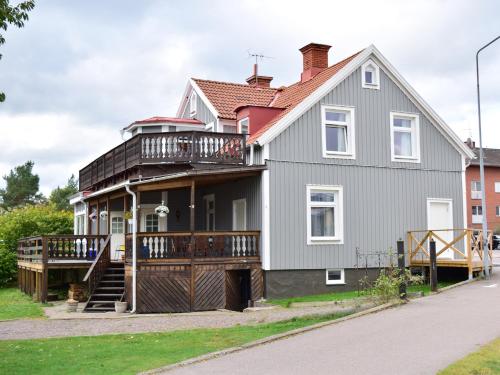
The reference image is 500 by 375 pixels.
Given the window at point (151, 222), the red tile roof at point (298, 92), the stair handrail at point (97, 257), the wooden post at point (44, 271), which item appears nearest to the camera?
the red tile roof at point (298, 92)

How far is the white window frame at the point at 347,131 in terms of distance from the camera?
69.6 ft

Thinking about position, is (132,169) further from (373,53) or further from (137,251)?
(373,53)

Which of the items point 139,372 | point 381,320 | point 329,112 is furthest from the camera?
point 329,112

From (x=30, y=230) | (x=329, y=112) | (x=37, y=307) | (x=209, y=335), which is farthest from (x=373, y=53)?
(x=30, y=230)

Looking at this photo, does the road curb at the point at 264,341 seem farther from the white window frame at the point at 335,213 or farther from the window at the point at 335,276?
the white window frame at the point at 335,213

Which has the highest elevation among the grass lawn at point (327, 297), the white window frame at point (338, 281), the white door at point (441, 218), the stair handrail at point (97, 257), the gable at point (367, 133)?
the gable at point (367, 133)

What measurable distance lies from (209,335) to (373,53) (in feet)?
38.6

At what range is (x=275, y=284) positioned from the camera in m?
20.1

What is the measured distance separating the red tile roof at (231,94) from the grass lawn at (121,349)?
38.3ft

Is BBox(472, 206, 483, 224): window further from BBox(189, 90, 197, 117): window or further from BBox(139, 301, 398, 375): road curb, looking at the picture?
BBox(139, 301, 398, 375): road curb

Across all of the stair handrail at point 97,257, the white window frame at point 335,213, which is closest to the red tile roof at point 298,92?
the white window frame at point 335,213

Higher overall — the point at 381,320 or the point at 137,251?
the point at 137,251

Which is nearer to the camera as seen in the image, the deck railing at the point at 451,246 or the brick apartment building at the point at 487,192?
the deck railing at the point at 451,246

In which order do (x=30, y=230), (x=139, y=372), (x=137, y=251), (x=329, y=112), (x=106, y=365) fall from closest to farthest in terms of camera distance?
(x=139, y=372) < (x=106, y=365) < (x=137, y=251) < (x=329, y=112) < (x=30, y=230)
